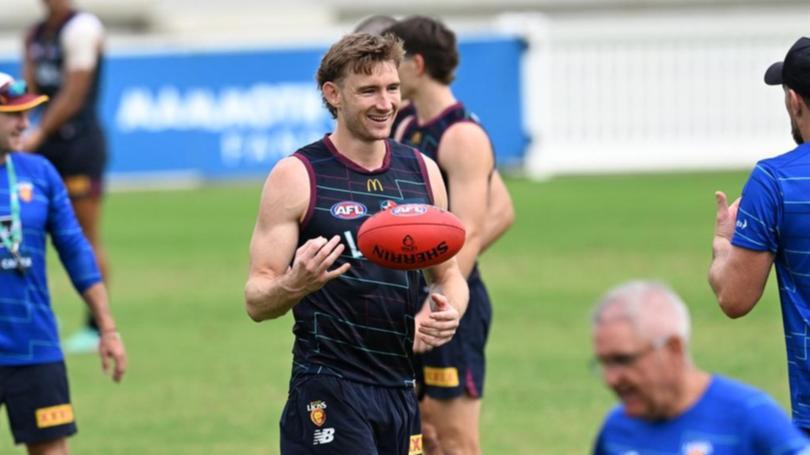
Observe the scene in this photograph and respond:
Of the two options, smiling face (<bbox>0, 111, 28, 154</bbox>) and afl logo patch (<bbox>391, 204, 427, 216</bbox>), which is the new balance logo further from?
smiling face (<bbox>0, 111, 28, 154</bbox>)

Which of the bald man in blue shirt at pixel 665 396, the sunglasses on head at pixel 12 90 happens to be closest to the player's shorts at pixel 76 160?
the sunglasses on head at pixel 12 90

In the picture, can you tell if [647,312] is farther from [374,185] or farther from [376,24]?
[376,24]

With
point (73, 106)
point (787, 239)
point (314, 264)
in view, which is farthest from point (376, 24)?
point (73, 106)

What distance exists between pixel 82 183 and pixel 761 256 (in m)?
8.59

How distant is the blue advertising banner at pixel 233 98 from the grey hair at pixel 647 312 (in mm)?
20627

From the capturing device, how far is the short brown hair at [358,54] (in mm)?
6527

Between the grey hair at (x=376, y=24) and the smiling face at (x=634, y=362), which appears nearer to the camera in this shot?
the smiling face at (x=634, y=362)

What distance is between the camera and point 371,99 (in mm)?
6527


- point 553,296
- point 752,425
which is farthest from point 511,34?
point 752,425

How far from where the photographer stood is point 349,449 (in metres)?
6.43

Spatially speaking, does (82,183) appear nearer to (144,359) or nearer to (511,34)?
(144,359)

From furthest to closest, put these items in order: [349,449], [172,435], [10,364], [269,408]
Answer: [269,408], [172,435], [10,364], [349,449]

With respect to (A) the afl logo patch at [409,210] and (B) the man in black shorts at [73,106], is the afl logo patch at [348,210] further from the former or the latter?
(B) the man in black shorts at [73,106]

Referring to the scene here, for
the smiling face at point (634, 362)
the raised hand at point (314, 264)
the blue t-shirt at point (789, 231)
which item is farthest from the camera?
the raised hand at point (314, 264)
